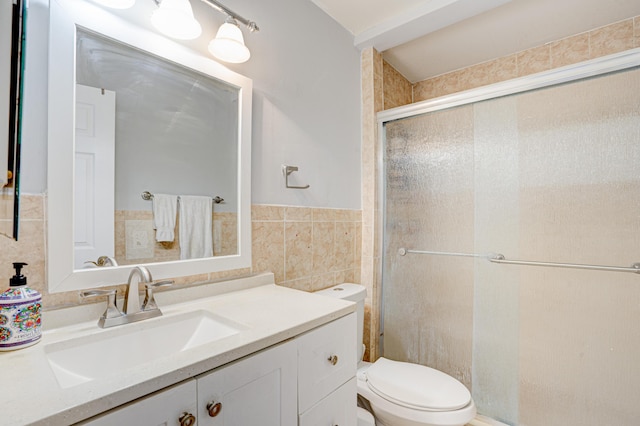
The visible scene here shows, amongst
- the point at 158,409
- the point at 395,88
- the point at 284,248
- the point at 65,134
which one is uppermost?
the point at 395,88

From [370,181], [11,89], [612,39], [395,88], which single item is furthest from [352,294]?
[612,39]

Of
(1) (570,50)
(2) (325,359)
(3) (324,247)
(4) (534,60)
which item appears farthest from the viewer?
(4) (534,60)

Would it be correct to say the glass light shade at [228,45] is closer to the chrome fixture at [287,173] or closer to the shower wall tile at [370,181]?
the chrome fixture at [287,173]

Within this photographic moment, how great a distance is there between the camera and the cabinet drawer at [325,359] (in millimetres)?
874

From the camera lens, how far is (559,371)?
154cm

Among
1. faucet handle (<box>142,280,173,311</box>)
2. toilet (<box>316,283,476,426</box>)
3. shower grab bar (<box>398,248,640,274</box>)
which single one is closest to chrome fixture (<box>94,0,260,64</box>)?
faucet handle (<box>142,280,173,311</box>)

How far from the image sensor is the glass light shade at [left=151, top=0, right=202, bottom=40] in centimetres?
100

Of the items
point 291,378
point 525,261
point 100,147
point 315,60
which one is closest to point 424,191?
point 525,261

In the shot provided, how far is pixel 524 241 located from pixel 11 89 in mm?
2006

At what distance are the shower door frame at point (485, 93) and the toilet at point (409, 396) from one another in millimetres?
500

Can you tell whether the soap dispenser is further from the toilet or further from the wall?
the toilet

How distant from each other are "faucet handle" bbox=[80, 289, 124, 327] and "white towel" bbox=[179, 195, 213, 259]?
26 cm

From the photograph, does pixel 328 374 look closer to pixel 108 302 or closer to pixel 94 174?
pixel 108 302

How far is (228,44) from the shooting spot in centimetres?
117
